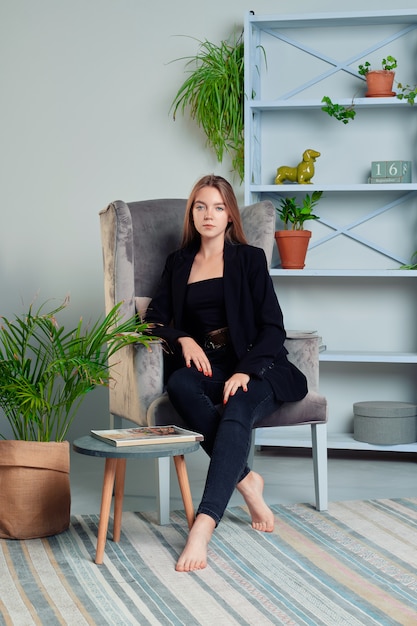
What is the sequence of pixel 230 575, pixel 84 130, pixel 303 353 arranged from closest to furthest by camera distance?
pixel 230 575 → pixel 303 353 → pixel 84 130

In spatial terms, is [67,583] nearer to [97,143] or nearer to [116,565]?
[116,565]

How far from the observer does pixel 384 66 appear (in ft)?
12.5

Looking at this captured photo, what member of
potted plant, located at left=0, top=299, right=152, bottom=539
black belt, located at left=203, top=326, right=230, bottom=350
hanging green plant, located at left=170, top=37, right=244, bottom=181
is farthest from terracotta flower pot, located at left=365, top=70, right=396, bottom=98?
potted plant, located at left=0, top=299, right=152, bottom=539

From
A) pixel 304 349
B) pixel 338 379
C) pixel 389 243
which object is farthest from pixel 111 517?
pixel 389 243

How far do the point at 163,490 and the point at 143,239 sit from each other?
94 cm

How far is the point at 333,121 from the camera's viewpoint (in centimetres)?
392

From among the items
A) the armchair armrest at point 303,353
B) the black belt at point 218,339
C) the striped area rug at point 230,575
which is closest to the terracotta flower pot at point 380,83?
the armchair armrest at point 303,353

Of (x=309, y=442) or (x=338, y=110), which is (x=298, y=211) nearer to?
(x=338, y=110)

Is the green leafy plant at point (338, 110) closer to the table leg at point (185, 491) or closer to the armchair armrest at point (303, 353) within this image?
the armchair armrest at point (303, 353)

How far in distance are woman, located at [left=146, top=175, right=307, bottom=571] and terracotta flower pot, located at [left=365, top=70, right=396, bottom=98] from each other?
1103 mm

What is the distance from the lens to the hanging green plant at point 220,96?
3.80 meters

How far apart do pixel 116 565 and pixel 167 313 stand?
955mm

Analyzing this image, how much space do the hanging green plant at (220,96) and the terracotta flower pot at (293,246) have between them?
0.41 m

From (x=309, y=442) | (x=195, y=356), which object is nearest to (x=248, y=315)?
(x=195, y=356)
